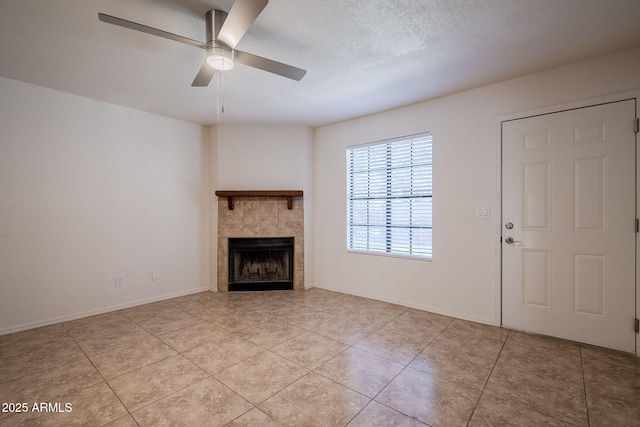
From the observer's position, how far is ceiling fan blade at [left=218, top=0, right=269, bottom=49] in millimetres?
1486

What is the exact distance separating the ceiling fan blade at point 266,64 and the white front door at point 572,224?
7.30 ft

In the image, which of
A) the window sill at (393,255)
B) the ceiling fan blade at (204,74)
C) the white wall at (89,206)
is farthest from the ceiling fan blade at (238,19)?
the window sill at (393,255)

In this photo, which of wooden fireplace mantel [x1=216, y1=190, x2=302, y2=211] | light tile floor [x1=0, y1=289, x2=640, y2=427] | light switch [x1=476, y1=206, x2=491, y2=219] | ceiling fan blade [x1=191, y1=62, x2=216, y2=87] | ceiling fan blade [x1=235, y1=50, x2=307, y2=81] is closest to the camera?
light tile floor [x1=0, y1=289, x2=640, y2=427]

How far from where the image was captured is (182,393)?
1853 mm

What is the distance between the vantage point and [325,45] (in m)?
2.25

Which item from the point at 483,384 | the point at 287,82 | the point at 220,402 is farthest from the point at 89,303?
the point at 483,384

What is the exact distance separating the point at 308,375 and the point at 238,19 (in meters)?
2.36

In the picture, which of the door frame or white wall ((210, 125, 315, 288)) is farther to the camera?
white wall ((210, 125, 315, 288))

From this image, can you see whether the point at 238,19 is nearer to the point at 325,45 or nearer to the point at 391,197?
the point at 325,45

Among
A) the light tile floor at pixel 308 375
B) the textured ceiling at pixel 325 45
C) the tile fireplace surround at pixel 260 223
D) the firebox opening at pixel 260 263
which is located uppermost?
the textured ceiling at pixel 325 45

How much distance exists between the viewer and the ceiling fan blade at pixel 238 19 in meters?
1.49

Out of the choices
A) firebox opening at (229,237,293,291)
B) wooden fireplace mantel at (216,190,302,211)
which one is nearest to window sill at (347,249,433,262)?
firebox opening at (229,237,293,291)

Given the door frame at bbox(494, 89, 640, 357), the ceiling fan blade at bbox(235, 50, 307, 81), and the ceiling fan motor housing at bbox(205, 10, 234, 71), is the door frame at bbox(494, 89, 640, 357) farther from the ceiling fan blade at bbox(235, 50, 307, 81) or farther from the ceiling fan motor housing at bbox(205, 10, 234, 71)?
the ceiling fan motor housing at bbox(205, 10, 234, 71)

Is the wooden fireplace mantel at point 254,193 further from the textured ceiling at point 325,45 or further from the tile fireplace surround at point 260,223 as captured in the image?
the textured ceiling at point 325,45
